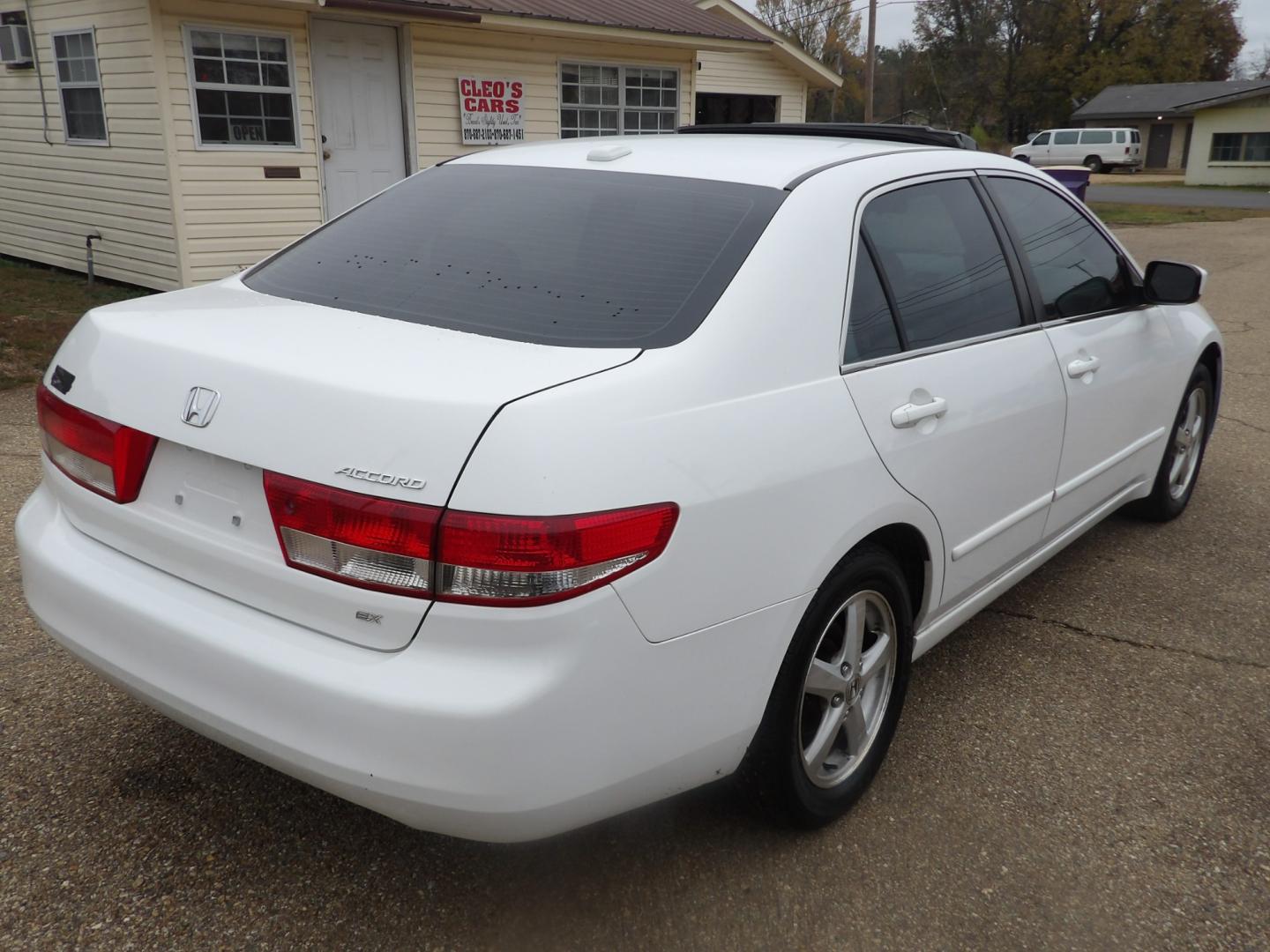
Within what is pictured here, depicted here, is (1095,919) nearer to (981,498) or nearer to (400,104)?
(981,498)

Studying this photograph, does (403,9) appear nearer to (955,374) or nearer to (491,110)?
(491,110)

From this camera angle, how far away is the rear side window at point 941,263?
8.91 feet

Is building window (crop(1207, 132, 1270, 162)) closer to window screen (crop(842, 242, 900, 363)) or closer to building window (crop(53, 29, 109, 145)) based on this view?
building window (crop(53, 29, 109, 145))

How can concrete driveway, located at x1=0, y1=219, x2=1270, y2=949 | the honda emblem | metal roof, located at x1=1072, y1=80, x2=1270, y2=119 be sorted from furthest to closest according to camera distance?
metal roof, located at x1=1072, y1=80, x2=1270, y2=119
concrete driveway, located at x1=0, y1=219, x2=1270, y2=949
the honda emblem

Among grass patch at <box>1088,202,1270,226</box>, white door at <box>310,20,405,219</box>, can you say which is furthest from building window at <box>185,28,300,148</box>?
grass patch at <box>1088,202,1270,226</box>

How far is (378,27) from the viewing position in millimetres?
10688

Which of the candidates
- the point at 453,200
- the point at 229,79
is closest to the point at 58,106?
the point at 229,79

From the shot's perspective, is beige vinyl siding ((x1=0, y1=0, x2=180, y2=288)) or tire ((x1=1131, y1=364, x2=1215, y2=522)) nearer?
tire ((x1=1131, y1=364, x2=1215, y2=522))

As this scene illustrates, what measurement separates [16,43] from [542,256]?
11.1 m

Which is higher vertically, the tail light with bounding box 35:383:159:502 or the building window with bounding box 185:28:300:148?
the building window with bounding box 185:28:300:148

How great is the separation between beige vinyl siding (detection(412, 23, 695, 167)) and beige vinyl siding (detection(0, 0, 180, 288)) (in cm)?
260

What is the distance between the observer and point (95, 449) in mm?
2273

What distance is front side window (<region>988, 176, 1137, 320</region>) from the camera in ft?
11.0

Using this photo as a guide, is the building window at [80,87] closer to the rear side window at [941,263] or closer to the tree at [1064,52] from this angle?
the rear side window at [941,263]
